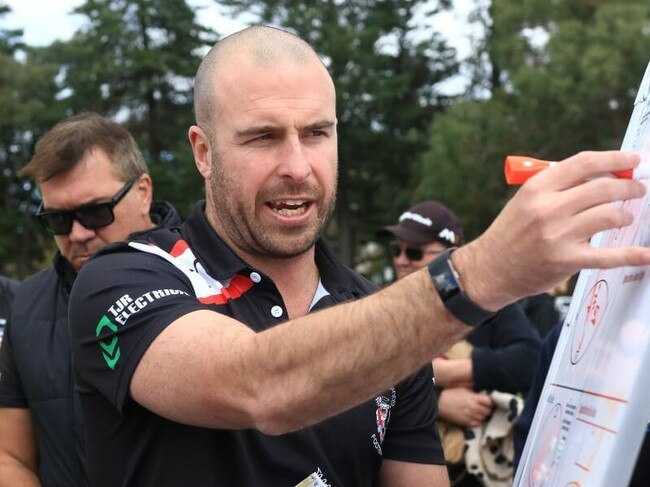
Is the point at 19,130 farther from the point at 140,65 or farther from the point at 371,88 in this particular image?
the point at 371,88

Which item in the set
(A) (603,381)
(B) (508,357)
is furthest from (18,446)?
(A) (603,381)

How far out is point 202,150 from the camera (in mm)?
2346

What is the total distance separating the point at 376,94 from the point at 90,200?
27.9m

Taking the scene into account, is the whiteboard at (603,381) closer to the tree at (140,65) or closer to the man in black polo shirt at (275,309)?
the man in black polo shirt at (275,309)

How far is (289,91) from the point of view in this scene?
2117 mm

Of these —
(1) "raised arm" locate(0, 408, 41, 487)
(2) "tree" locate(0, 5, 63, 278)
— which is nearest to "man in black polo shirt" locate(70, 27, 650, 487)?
(1) "raised arm" locate(0, 408, 41, 487)

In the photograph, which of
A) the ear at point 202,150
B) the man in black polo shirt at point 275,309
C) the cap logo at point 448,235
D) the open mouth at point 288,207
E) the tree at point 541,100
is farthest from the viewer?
the tree at point 541,100

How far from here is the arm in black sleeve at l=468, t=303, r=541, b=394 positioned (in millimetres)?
4051

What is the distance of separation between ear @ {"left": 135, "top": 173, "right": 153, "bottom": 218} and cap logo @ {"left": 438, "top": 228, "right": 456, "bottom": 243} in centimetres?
169

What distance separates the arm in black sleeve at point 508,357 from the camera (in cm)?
405

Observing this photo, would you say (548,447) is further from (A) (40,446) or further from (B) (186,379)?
(A) (40,446)

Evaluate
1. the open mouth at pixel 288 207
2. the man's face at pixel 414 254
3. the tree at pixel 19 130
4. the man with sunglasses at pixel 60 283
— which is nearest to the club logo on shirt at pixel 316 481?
the open mouth at pixel 288 207

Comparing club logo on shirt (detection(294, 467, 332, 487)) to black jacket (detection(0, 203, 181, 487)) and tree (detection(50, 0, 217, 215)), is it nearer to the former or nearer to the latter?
black jacket (detection(0, 203, 181, 487))

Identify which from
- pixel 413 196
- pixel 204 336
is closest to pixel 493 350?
pixel 204 336
